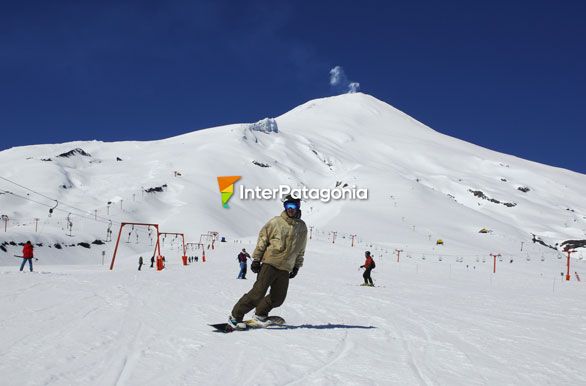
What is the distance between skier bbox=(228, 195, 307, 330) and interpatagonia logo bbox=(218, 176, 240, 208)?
100316 millimetres

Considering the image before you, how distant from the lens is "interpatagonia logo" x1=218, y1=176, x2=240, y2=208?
108938 millimetres

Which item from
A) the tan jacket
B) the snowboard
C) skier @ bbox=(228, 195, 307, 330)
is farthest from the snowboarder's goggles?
the snowboard

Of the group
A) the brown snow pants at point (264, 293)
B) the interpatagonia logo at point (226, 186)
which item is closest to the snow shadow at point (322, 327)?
the brown snow pants at point (264, 293)

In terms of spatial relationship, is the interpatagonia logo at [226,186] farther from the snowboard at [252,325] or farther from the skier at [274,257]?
the skier at [274,257]

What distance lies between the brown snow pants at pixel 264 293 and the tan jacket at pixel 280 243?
Answer: 4.4 inches

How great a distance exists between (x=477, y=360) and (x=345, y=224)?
79986mm

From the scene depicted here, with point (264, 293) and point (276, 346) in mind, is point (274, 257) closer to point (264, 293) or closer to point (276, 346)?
point (264, 293)

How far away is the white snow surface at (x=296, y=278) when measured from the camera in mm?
4805

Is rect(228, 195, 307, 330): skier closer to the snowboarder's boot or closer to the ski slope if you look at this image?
the snowboarder's boot

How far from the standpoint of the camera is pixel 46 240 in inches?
2367

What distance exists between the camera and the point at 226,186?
117250mm

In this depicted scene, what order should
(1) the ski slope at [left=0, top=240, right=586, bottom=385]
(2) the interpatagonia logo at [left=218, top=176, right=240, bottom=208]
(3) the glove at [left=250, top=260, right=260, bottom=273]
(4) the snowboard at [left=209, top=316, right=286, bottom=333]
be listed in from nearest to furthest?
(1) the ski slope at [left=0, top=240, right=586, bottom=385] → (4) the snowboard at [left=209, top=316, right=286, bottom=333] → (3) the glove at [left=250, top=260, right=260, bottom=273] → (2) the interpatagonia logo at [left=218, top=176, right=240, bottom=208]

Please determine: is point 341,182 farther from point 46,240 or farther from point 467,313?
point 467,313

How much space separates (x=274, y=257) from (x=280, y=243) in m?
0.22
